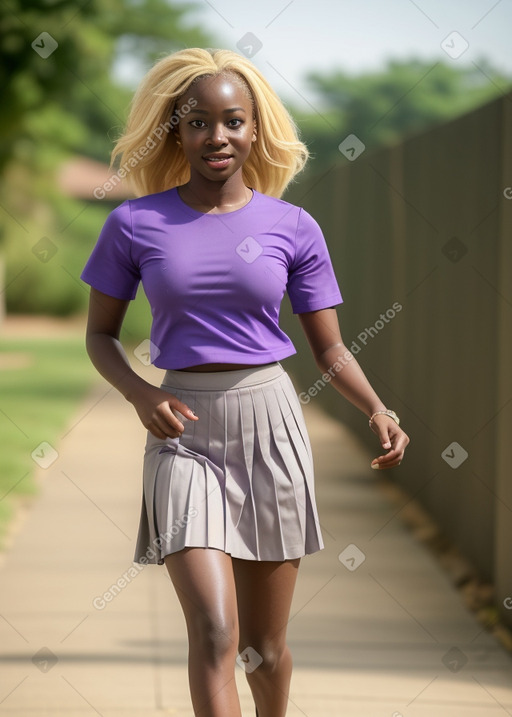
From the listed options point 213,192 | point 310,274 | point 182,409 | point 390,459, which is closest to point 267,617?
point 390,459

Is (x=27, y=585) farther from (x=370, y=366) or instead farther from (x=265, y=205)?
(x=370, y=366)

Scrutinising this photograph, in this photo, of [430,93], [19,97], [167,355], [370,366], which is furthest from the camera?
[430,93]

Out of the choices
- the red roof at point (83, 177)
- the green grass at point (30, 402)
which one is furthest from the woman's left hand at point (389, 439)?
the red roof at point (83, 177)

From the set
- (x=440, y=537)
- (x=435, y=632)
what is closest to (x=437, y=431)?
(x=440, y=537)

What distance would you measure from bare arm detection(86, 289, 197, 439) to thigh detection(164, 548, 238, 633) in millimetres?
319

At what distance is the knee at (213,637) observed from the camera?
9.69ft

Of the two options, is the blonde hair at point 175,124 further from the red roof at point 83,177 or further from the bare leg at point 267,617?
the red roof at point 83,177

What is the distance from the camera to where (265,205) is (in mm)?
3311

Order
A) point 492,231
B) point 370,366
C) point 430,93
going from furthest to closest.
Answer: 1. point 430,93
2. point 370,366
3. point 492,231

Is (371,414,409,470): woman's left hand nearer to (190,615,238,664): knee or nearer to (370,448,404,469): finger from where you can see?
(370,448,404,469): finger

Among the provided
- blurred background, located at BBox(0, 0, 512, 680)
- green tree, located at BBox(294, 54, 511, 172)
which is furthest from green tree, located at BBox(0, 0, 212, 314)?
green tree, located at BBox(294, 54, 511, 172)

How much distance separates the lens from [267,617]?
3.30 metres

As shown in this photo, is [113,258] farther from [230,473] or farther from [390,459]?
[390,459]

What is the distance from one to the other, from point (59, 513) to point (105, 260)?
491 centimetres
